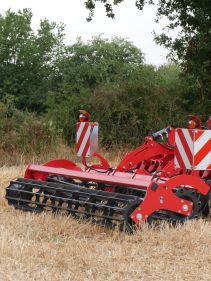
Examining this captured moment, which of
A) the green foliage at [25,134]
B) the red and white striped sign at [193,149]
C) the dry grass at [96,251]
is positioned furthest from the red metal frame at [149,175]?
the green foliage at [25,134]

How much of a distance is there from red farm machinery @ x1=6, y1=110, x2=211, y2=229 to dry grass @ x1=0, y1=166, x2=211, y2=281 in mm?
206

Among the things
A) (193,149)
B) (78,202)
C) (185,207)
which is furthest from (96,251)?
(193,149)

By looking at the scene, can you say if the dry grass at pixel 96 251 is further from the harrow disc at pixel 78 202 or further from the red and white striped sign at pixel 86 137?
the red and white striped sign at pixel 86 137

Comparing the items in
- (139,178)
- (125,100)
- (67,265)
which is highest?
(125,100)

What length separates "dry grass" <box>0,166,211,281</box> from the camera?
4.65 metres

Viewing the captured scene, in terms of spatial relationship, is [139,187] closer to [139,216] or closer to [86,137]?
[139,216]

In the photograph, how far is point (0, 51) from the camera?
3828 cm

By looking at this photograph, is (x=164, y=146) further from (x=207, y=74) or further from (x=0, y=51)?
(x=0, y=51)

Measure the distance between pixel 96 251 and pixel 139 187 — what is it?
116 cm

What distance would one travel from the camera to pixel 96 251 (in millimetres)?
5285

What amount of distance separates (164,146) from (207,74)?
8.36 meters

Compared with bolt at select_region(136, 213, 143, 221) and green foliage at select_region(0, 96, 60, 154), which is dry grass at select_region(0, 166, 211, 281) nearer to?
bolt at select_region(136, 213, 143, 221)

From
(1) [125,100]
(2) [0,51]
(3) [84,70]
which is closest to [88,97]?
(1) [125,100]

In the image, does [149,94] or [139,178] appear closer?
[139,178]
